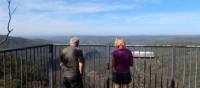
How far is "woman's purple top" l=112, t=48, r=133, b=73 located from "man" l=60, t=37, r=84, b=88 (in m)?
0.76

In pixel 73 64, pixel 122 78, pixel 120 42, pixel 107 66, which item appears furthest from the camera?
pixel 107 66

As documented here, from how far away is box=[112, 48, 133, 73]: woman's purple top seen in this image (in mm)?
9750

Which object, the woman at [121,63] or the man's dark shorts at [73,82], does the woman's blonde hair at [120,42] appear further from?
the man's dark shorts at [73,82]

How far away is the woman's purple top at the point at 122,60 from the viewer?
975 centimetres

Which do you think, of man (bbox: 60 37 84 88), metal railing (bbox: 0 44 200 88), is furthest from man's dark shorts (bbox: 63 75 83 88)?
metal railing (bbox: 0 44 200 88)

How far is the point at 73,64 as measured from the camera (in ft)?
30.9

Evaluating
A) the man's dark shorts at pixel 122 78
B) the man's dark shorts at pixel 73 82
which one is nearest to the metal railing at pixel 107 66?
the man's dark shorts at pixel 73 82

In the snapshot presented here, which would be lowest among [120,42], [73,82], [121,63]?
[73,82]

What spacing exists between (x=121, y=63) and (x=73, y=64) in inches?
39.2

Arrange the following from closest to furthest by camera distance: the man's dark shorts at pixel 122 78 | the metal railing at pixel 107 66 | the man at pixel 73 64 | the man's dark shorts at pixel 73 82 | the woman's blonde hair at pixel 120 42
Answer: the man at pixel 73 64, the man's dark shorts at pixel 73 82, the woman's blonde hair at pixel 120 42, the man's dark shorts at pixel 122 78, the metal railing at pixel 107 66

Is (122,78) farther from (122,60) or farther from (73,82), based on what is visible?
(73,82)

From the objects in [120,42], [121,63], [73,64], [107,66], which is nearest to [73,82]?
[73,64]

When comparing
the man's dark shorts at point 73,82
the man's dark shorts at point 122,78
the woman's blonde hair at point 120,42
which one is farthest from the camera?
the man's dark shorts at point 122,78

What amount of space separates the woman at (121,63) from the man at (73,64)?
2.52ft
